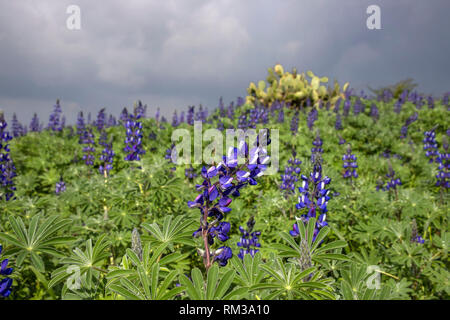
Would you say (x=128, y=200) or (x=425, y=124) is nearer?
(x=128, y=200)

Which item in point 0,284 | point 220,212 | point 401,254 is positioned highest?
point 220,212

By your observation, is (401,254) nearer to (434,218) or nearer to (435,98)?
(434,218)

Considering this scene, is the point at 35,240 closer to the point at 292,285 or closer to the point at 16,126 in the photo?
the point at 292,285

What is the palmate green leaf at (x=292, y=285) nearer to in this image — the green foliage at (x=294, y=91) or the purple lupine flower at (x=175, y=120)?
the purple lupine flower at (x=175, y=120)

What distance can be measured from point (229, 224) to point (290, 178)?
2.43 meters

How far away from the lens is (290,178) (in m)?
3.41

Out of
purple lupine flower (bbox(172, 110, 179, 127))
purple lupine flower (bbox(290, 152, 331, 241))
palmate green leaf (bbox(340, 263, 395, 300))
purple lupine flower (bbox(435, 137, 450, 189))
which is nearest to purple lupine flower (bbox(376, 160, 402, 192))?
purple lupine flower (bbox(435, 137, 450, 189))

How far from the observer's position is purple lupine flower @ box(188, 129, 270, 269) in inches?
42.6

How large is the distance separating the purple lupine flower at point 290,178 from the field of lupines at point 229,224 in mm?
21

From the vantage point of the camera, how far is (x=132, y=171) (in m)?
3.04

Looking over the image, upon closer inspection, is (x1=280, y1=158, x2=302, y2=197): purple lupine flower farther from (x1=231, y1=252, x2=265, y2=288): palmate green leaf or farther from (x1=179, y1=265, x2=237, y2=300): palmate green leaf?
(x1=179, y1=265, x2=237, y2=300): palmate green leaf

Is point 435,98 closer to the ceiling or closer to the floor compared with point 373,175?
closer to the ceiling
